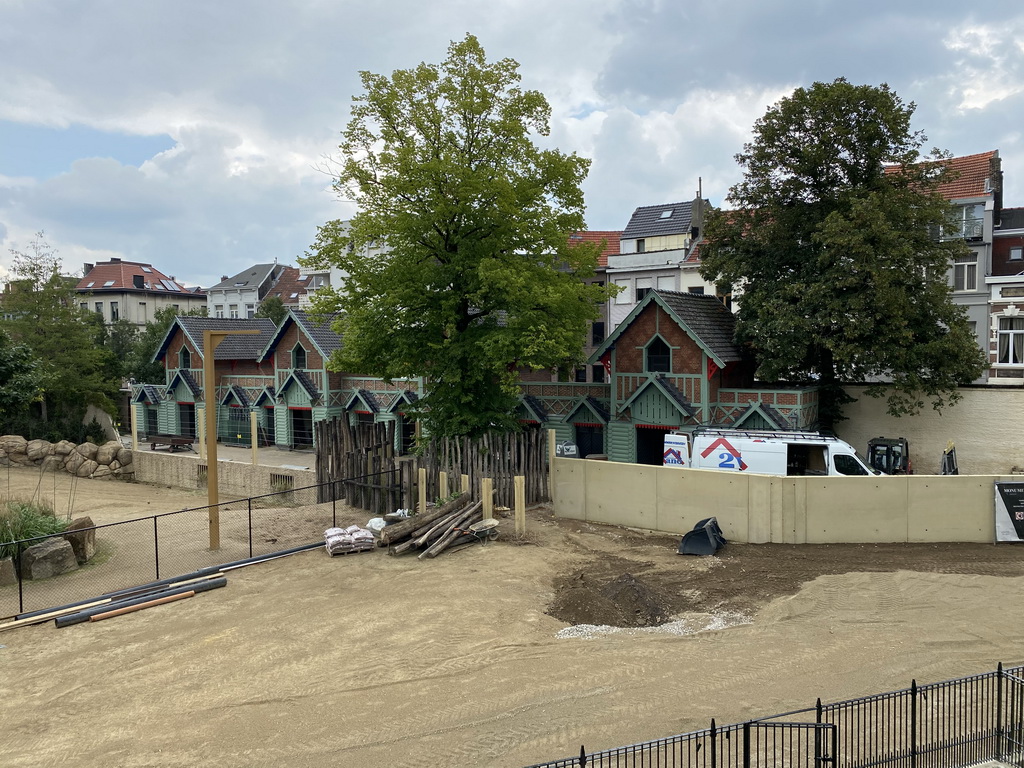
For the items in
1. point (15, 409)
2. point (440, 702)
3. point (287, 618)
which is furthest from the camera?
point (15, 409)

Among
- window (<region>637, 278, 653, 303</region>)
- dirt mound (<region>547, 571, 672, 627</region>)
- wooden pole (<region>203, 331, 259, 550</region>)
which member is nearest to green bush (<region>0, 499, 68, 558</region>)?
wooden pole (<region>203, 331, 259, 550</region>)

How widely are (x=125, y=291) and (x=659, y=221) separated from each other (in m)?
60.1

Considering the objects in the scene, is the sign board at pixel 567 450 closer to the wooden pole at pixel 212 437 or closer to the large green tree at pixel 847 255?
the large green tree at pixel 847 255

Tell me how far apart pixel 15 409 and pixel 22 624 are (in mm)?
28114

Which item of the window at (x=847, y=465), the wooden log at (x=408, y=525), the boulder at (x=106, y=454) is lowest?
the boulder at (x=106, y=454)

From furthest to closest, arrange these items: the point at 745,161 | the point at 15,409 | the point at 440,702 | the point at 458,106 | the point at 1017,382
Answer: the point at 15,409 → the point at 1017,382 → the point at 745,161 → the point at 458,106 → the point at 440,702

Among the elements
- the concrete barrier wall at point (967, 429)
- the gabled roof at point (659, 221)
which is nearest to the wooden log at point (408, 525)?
the concrete barrier wall at point (967, 429)

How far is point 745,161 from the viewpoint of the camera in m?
28.9

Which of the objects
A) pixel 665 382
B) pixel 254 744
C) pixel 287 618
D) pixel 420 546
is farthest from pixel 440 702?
pixel 665 382

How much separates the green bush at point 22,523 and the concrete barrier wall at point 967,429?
1080 inches

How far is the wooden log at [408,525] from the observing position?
61.4 feet

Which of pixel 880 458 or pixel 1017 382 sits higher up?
pixel 1017 382

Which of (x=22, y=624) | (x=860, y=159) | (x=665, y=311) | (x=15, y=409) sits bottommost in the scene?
(x=22, y=624)

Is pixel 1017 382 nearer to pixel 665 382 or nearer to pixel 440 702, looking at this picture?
pixel 665 382
